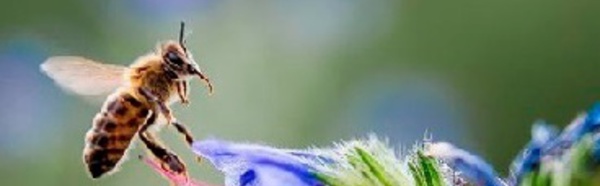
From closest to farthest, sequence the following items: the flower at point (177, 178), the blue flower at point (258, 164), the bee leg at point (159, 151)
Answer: the blue flower at point (258, 164) < the flower at point (177, 178) < the bee leg at point (159, 151)

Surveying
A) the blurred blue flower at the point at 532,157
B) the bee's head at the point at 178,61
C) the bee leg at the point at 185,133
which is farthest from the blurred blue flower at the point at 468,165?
the bee's head at the point at 178,61

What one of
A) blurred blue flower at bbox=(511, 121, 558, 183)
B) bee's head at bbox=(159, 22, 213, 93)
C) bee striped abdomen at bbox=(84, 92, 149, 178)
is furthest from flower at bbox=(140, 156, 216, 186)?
blurred blue flower at bbox=(511, 121, 558, 183)

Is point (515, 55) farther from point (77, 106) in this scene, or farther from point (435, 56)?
point (77, 106)

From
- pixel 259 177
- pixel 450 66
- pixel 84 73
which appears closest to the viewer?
pixel 259 177

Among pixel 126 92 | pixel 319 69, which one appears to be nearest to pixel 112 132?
pixel 126 92

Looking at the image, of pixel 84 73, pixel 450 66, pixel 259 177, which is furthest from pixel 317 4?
pixel 259 177

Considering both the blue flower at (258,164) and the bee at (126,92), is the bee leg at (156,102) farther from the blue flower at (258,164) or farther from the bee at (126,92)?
the blue flower at (258,164)
